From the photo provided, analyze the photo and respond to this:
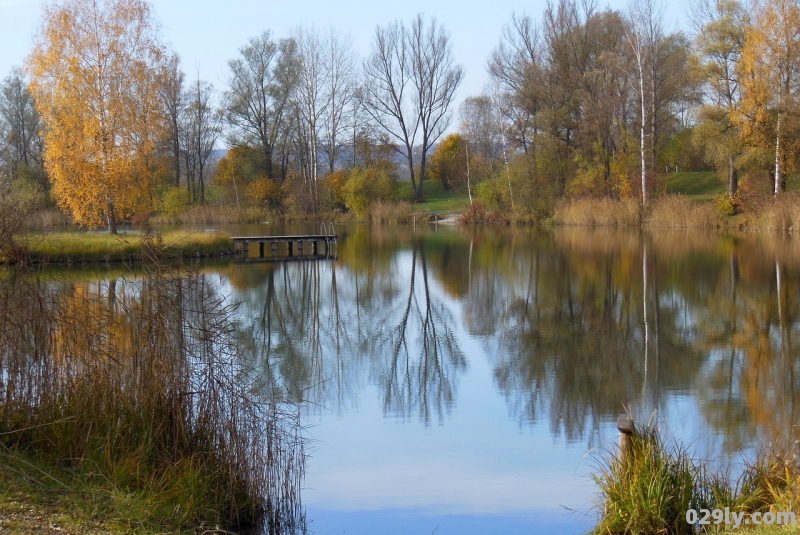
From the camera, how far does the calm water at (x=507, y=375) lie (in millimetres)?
6402

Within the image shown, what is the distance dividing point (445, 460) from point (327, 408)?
1985 mm

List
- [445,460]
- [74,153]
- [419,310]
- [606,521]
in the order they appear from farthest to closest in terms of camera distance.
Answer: [74,153]
[419,310]
[445,460]
[606,521]

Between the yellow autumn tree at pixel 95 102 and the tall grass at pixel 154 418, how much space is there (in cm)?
2050

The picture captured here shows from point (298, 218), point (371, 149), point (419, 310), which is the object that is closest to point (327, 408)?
point (419, 310)

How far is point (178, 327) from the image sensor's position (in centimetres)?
604

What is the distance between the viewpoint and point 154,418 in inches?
225

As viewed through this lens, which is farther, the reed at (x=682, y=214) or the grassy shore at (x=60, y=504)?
the reed at (x=682, y=214)

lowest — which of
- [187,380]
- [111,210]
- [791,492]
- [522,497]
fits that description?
[522,497]

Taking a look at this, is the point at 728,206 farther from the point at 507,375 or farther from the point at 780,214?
the point at 507,375

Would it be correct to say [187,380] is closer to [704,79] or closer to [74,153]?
[74,153]

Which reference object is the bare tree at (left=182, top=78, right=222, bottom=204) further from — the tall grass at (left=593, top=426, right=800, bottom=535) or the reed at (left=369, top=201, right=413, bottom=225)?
the tall grass at (left=593, top=426, right=800, bottom=535)

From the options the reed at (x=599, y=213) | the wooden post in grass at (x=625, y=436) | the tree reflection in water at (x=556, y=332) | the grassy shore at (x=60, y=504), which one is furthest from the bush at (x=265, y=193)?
the wooden post in grass at (x=625, y=436)

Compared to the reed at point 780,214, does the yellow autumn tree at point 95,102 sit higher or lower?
higher

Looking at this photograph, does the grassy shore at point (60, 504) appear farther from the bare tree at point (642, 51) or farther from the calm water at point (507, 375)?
the bare tree at point (642, 51)
